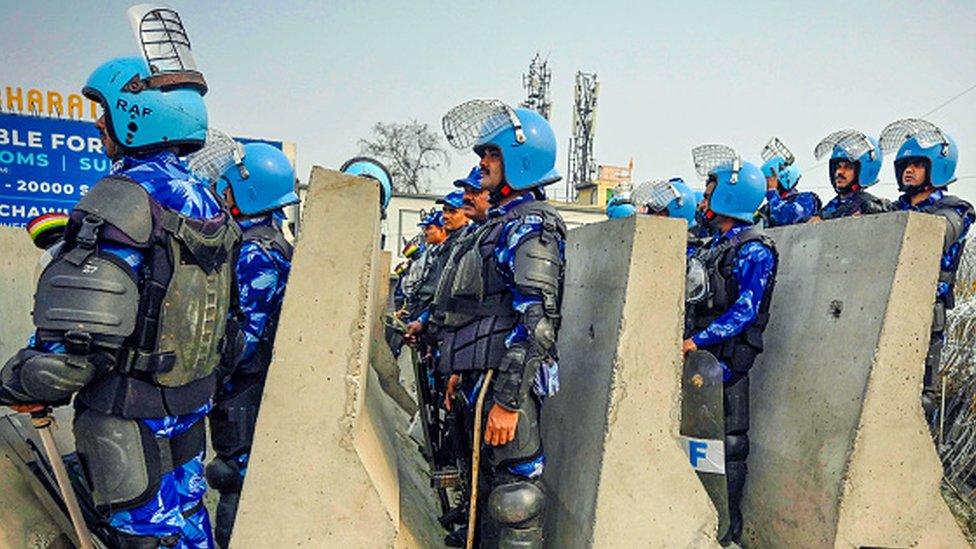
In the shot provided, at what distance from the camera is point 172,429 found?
2629 millimetres

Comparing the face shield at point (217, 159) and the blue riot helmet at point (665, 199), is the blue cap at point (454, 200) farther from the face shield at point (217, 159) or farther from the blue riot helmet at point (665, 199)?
the face shield at point (217, 159)

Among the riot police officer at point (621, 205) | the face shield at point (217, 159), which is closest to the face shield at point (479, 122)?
the face shield at point (217, 159)

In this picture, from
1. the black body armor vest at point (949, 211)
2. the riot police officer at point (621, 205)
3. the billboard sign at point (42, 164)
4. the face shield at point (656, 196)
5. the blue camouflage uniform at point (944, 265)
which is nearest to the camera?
the blue camouflage uniform at point (944, 265)

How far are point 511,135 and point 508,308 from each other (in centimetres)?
90

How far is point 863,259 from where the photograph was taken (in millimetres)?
3590

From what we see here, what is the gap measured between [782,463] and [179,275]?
346cm

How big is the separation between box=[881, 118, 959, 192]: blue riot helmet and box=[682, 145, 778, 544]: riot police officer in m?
2.07

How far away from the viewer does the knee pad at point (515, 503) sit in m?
3.12

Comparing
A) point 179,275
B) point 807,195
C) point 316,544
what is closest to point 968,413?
point 807,195

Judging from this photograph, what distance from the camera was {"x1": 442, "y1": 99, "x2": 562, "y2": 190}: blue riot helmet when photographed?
11.2ft

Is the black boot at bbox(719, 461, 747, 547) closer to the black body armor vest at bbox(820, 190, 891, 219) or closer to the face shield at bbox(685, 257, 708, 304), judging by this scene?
the face shield at bbox(685, 257, 708, 304)

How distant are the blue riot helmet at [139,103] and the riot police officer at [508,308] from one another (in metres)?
1.34

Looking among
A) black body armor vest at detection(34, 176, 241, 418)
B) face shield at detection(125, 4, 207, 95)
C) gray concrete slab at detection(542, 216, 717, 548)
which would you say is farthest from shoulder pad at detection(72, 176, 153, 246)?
gray concrete slab at detection(542, 216, 717, 548)

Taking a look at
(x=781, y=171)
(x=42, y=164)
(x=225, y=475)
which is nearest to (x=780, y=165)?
(x=781, y=171)
